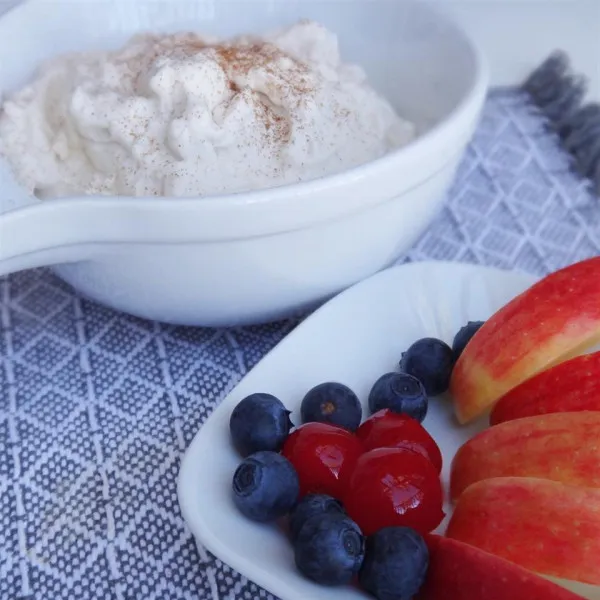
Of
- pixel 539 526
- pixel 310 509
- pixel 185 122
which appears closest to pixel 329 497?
pixel 310 509

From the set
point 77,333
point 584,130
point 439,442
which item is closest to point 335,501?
point 439,442

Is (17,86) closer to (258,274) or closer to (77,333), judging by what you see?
(77,333)

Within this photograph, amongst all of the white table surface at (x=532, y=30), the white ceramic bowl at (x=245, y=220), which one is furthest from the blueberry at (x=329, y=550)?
the white table surface at (x=532, y=30)

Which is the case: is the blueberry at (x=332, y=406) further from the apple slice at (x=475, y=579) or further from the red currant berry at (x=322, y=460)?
the apple slice at (x=475, y=579)

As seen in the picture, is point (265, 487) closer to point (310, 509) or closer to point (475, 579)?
point (310, 509)

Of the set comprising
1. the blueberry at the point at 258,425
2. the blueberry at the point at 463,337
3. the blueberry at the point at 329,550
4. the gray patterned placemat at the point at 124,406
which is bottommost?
the gray patterned placemat at the point at 124,406

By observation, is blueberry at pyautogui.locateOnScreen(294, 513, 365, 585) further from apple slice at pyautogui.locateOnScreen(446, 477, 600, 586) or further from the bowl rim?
the bowl rim
